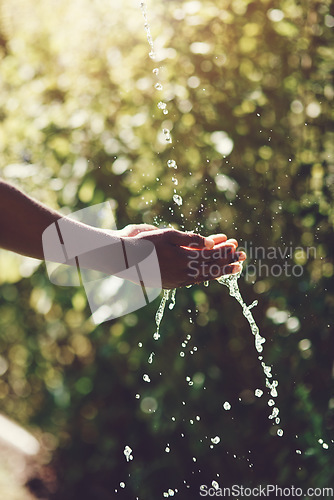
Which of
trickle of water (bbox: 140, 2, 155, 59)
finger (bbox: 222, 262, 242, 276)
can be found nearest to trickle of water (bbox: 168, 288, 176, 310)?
finger (bbox: 222, 262, 242, 276)

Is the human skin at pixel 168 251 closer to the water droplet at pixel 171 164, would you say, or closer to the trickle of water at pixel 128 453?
the water droplet at pixel 171 164

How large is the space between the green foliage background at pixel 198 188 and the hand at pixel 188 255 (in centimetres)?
62

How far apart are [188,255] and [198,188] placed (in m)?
0.70

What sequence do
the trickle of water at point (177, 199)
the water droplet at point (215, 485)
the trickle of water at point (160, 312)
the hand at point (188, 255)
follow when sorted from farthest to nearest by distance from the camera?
the water droplet at point (215, 485)
the trickle of water at point (177, 199)
the trickle of water at point (160, 312)
the hand at point (188, 255)

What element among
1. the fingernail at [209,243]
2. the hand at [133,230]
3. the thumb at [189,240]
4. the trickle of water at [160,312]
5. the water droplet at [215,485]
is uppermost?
the thumb at [189,240]

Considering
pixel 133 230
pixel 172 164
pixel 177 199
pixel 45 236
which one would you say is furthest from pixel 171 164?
pixel 45 236

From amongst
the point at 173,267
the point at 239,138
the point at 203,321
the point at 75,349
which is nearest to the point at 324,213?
the point at 239,138

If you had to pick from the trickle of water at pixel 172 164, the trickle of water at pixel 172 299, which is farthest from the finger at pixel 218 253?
the trickle of water at pixel 172 164

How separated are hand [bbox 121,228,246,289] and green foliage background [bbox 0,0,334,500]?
62cm

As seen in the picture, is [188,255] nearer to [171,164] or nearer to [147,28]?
[171,164]

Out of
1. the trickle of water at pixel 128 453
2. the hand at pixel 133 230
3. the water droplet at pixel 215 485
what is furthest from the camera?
the trickle of water at pixel 128 453

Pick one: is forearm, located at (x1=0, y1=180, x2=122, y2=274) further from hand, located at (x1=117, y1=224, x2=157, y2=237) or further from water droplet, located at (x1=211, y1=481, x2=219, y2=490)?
water droplet, located at (x1=211, y1=481, x2=219, y2=490)

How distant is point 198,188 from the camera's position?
223cm

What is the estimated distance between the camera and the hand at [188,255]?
A: 1.57m
